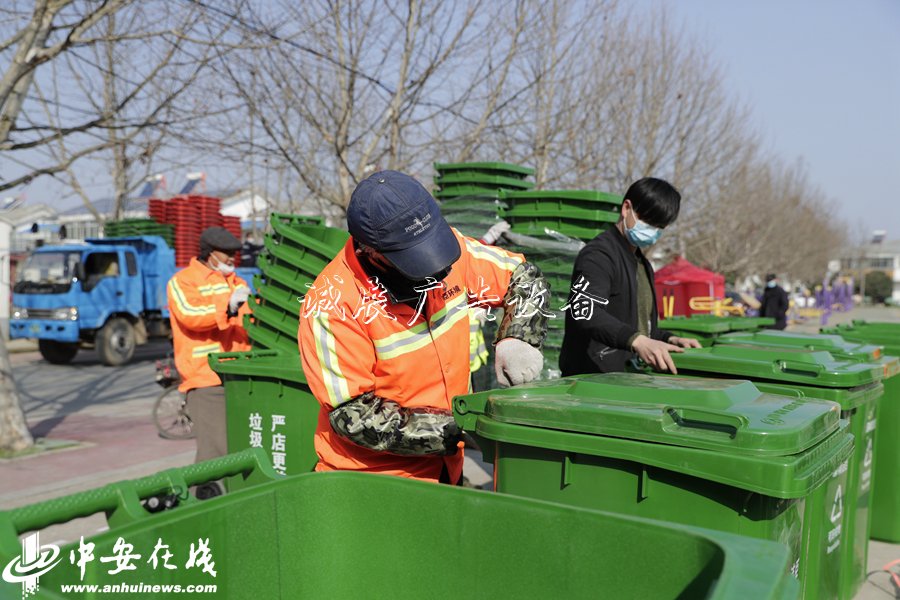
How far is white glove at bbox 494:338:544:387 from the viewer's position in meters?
2.43

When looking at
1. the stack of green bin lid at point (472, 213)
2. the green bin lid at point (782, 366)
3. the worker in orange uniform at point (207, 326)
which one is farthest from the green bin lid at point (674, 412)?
the stack of green bin lid at point (472, 213)

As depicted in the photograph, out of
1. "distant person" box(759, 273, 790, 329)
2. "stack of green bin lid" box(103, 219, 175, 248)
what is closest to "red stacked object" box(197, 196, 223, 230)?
"stack of green bin lid" box(103, 219, 175, 248)

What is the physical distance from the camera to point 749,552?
48.8 inches

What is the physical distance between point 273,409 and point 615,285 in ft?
6.02

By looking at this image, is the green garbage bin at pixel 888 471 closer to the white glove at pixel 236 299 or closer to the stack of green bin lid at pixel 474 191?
the stack of green bin lid at pixel 474 191

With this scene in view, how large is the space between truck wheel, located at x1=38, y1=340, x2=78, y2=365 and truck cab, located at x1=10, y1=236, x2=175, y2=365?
0.7 inches

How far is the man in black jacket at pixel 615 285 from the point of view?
132 inches

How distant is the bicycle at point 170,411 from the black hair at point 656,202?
18.6ft

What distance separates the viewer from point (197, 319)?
15.8 feet

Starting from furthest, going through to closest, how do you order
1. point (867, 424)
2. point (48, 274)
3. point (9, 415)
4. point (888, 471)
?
point (48, 274) < point (9, 415) < point (888, 471) < point (867, 424)

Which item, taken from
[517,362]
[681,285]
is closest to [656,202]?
[517,362]

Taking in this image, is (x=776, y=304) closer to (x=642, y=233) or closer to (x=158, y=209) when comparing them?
(x=642, y=233)

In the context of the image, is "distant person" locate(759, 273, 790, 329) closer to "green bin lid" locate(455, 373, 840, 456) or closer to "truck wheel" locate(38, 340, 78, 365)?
"truck wheel" locate(38, 340, 78, 365)

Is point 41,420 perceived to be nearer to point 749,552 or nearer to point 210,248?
point 210,248
